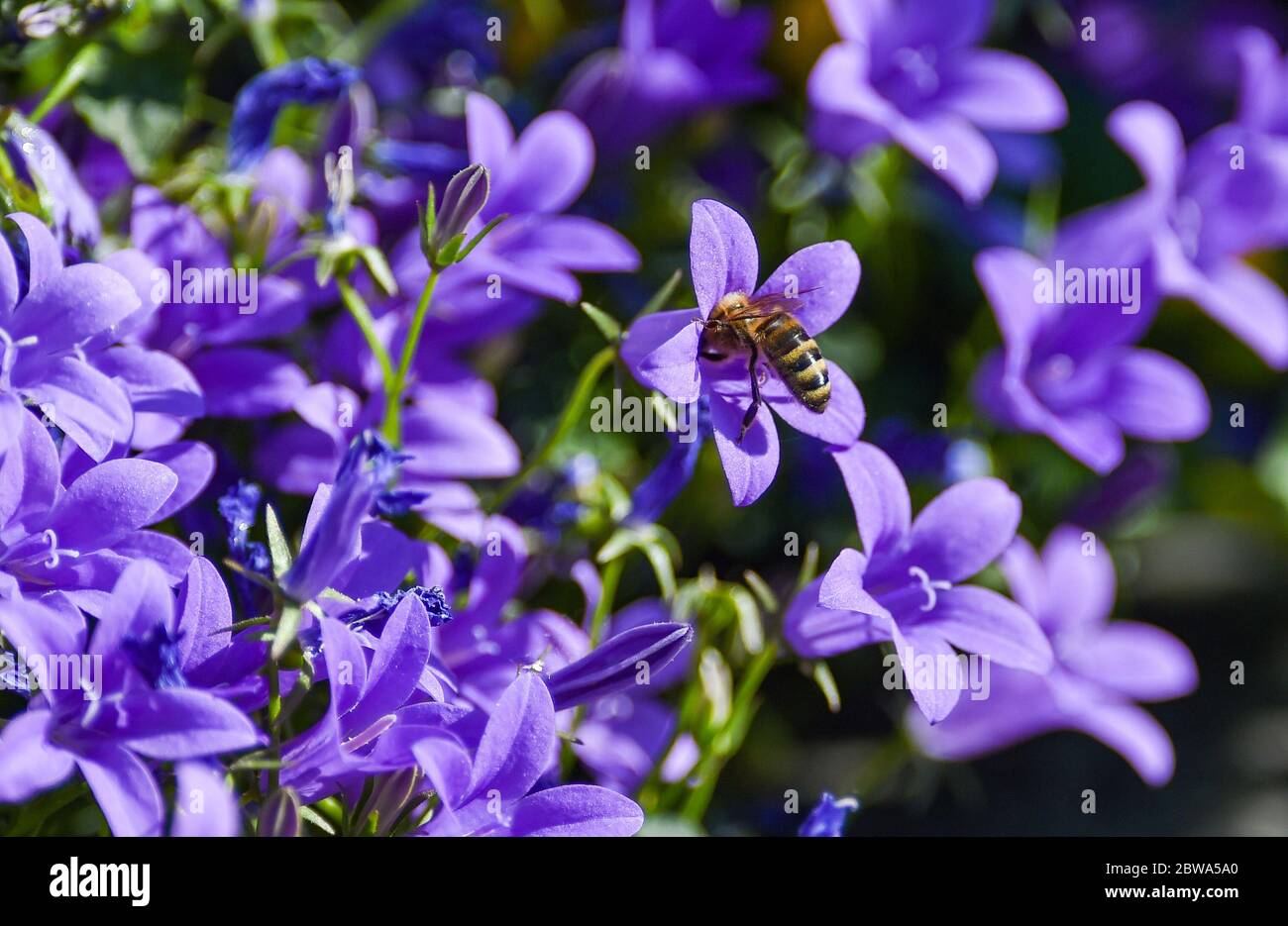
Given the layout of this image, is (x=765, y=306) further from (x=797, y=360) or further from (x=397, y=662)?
(x=397, y=662)

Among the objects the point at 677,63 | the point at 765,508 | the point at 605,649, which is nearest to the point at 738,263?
the point at 605,649

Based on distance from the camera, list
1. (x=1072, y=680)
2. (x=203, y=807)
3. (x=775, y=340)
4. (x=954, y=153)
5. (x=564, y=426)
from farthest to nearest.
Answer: (x=1072, y=680) < (x=954, y=153) < (x=564, y=426) < (x=775, y=340) < (x=203, y=807)

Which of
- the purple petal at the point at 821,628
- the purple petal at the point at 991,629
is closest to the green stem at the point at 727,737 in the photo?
the purple petal at the point at 821,628

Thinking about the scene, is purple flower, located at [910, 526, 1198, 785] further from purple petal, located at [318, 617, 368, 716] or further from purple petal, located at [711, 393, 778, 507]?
purple petal, located at [318, 617, 368, 716]

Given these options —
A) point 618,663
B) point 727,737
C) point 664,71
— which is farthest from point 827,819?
point 664,71

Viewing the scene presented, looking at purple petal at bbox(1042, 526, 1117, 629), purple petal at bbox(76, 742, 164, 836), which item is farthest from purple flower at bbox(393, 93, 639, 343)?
purple petal at bbox(1042, 526, 1117, 629)

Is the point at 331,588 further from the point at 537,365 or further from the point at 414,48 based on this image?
the point at 414,48

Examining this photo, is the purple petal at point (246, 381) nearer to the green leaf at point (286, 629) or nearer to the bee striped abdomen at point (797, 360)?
the green leaf at point (286, 629)
